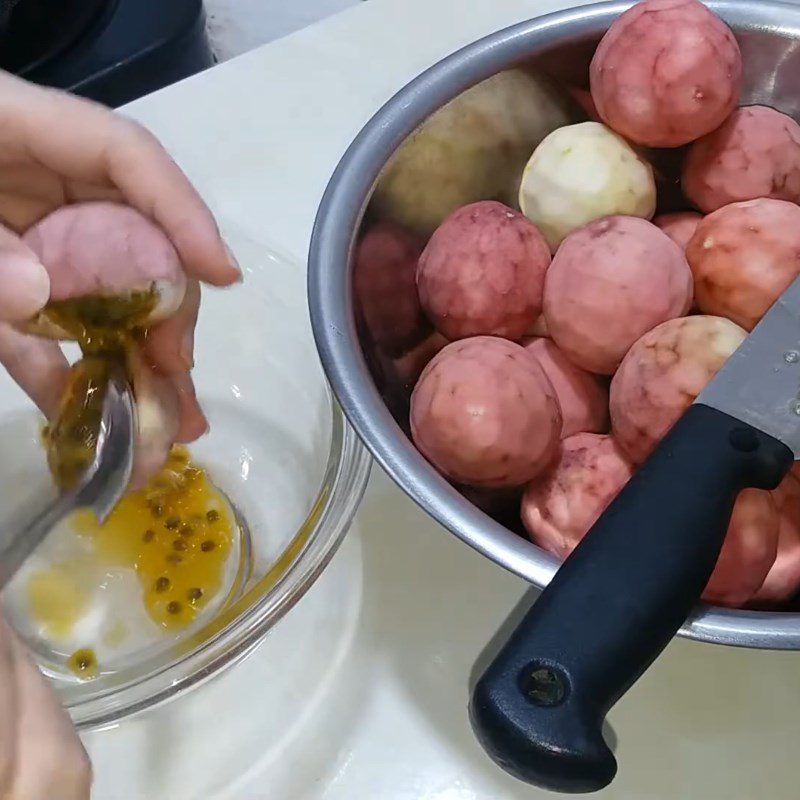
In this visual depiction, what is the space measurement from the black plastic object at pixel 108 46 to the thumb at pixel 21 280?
40 centimetres

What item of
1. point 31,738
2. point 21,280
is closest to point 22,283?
point 21,280

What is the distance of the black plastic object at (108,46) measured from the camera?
0.78 metres

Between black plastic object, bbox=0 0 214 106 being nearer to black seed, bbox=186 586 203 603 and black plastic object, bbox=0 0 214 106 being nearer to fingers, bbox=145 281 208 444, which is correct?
fingers, bbox=145 281 208 444

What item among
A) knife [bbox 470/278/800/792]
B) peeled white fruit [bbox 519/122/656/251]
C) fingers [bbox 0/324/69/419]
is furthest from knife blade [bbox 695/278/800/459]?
fingers [bbox 0/324/69/419]

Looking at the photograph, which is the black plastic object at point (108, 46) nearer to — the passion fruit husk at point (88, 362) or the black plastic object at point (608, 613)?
the passion fruit husk at point (88, 362)

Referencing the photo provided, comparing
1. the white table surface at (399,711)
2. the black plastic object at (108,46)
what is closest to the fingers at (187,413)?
the white table surface at (399,711)

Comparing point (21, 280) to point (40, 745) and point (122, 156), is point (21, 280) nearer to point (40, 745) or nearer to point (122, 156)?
point (122, 156)

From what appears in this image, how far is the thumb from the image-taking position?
41 cm

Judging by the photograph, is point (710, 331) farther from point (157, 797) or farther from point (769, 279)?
point (157, 797)

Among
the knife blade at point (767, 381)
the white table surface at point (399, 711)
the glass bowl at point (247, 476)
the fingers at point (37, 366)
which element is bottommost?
the white table surface at point (399, 711)

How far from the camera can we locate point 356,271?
0.41 meters

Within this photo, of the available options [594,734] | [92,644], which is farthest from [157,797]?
[594,734]

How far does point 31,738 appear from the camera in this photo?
0.28m

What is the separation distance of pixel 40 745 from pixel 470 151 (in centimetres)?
32
